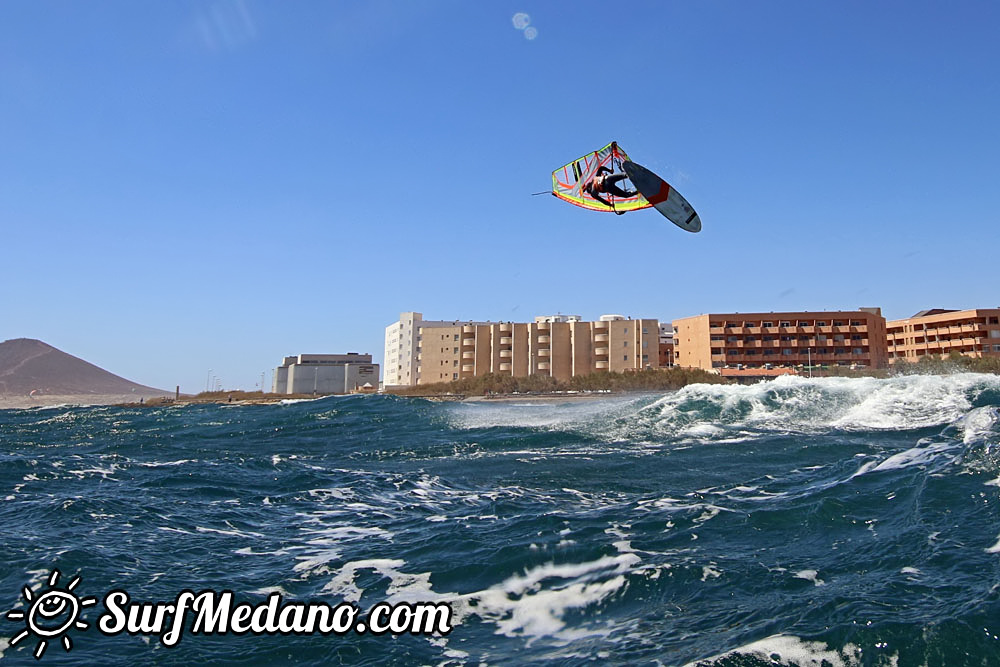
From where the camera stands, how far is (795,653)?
4953mm

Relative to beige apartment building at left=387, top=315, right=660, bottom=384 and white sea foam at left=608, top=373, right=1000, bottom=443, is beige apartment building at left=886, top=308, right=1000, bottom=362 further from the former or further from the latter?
white sea foam at left=608, top=373, right=1000, bottom=443

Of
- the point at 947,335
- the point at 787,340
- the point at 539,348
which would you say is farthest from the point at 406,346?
the point at 947,335

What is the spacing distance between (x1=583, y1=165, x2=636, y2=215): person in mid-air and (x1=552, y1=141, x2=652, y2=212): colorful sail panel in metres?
0.11

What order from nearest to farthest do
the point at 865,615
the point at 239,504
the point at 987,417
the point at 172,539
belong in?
the point at 865,615
the point at 172,539
the point at 239,504
the point at 987,417

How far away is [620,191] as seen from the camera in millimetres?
18891

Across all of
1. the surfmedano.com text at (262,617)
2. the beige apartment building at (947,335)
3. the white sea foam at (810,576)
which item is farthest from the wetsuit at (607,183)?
the beige apartment building at (947,335)

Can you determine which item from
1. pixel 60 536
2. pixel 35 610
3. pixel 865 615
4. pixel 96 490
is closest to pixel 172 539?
pixel 60 536

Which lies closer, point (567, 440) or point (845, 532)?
point (845, 532)

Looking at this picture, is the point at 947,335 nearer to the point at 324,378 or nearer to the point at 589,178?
the point at 589,178

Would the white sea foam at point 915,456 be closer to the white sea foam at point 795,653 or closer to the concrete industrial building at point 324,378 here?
the white sea foam at point 795,653

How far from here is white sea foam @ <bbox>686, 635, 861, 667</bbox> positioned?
4.83 meters

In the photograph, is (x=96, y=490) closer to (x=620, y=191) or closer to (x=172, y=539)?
(x=172, y=539)

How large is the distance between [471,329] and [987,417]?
88.9 m

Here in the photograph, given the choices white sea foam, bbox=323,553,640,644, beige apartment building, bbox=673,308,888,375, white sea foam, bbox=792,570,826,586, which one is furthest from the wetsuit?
beige apartment building, bbox=673,308,888,375
